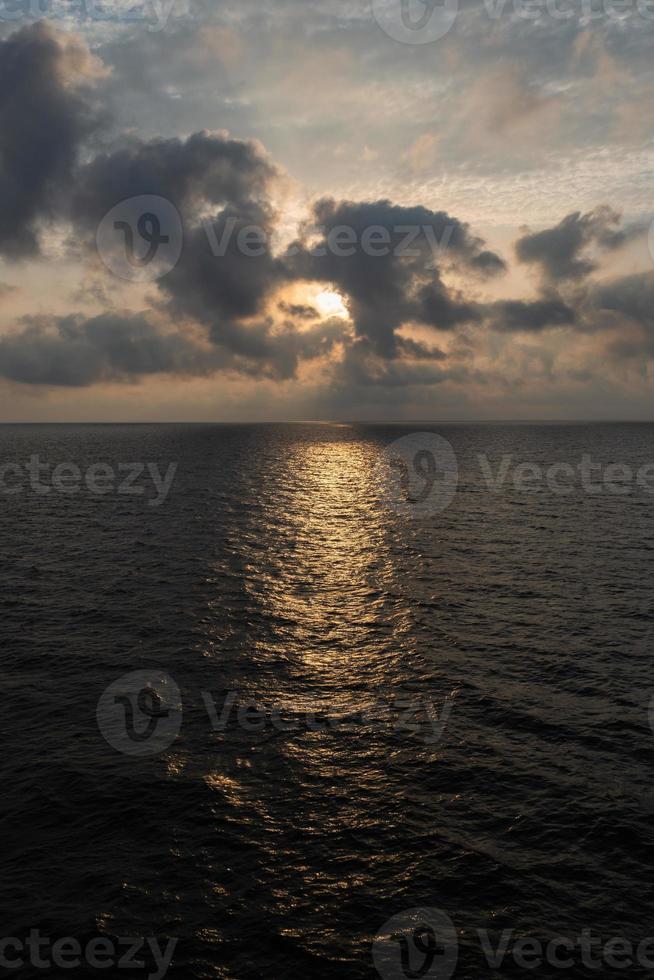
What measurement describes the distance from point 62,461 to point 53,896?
179 metres

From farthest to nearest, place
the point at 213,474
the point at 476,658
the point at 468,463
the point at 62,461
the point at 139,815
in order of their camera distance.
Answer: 1. the point at 62,461
2. the point at 468,463
3. the point at 213,474
4. the point at 476,658
5. the point at 139,815

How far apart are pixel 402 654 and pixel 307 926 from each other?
64.2 ft

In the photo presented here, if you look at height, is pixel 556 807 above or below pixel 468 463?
below

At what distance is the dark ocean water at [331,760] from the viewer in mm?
17375

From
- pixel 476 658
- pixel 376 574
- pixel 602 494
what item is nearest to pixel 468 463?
pixel 602 494

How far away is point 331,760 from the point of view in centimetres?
2494

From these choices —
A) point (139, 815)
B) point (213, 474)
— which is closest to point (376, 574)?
point (139, 815)

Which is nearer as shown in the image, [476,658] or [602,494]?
[476,658]

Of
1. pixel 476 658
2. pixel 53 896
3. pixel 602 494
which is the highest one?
pixel 602 494

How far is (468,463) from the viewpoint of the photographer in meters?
164

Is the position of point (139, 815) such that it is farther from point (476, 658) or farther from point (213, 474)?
point (213, 474)

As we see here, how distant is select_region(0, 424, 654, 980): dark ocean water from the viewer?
17.4 m

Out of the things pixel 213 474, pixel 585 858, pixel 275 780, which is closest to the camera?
pixel 585 858

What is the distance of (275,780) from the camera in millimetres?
23562
